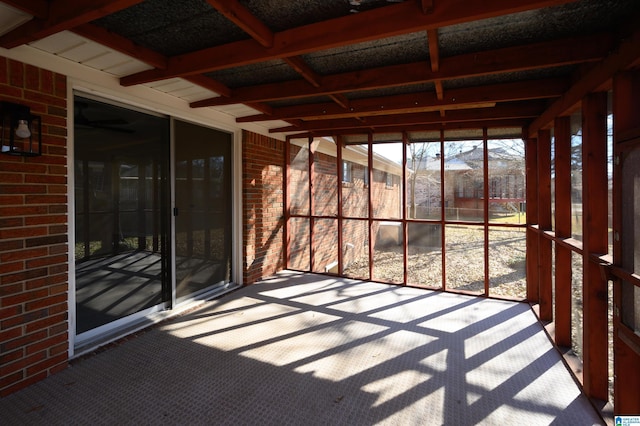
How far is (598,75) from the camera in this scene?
6.64 feet

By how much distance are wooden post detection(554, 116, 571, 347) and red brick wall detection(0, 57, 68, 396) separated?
167 inches

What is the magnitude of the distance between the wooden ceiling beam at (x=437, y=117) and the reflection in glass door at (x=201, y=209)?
126 centimetres

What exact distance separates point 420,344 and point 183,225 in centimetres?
291

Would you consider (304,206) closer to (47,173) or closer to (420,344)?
(420,344)

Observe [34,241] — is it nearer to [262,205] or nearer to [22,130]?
[22,130]

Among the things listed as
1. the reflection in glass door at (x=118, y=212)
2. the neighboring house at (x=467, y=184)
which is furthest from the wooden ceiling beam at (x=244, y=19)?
the neighboring house at (x=467, y=184)

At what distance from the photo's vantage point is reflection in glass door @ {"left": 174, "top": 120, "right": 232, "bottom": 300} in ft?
11.9

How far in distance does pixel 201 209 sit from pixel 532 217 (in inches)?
167

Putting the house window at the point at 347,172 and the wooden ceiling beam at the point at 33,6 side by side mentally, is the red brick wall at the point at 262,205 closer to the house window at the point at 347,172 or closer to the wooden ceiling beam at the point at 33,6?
the house window at the point at 347,172

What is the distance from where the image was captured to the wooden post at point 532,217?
12.5 feet

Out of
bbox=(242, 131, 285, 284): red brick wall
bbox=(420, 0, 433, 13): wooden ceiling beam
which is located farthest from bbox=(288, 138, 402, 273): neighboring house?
bbox=(420, 0, 433, 13): wooden ceiling beam

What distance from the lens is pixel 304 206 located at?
5453 mm

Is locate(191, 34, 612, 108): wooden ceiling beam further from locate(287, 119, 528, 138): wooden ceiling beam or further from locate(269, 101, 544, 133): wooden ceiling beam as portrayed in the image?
locate(287, 119, 528, 138): wooden ceiling beam

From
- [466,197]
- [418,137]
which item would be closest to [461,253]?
[466,197]
